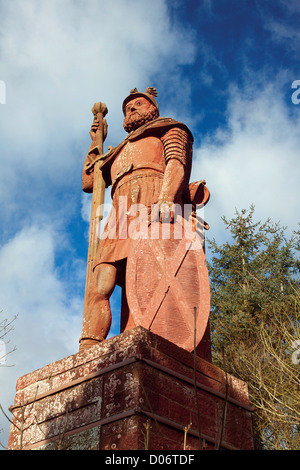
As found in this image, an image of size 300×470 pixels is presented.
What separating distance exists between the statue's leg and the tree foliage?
4198 mm

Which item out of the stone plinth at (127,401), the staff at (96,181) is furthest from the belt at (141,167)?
the stone plinth at (127,401)

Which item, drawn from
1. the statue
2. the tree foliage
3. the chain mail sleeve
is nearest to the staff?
the statue

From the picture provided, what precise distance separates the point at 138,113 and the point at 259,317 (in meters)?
7.14

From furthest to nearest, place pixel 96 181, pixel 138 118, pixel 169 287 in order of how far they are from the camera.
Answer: pixel 96 181, pixel 138 118, pixel 169 287

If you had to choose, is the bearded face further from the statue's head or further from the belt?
the belt

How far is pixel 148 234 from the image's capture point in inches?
192

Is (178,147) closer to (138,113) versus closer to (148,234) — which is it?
(138,113)

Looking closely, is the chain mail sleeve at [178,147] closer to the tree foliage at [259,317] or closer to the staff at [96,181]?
the staff at [96,181]

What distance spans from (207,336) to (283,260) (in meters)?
9.03

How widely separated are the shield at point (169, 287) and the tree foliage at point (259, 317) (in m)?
4.14

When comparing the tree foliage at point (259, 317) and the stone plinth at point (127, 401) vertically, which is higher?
the tree foliage at point (259, 317)

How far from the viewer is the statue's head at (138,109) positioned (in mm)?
6059

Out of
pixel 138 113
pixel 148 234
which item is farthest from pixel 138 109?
pixel 148 234
